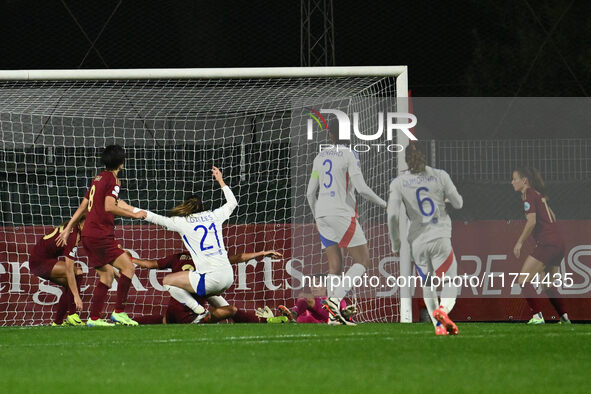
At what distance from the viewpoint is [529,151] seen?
14.4m

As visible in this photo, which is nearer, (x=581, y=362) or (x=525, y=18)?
(x=581, y=362)

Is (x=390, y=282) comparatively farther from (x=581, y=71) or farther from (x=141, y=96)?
(x=581, y=71)

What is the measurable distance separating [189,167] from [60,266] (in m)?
2.65

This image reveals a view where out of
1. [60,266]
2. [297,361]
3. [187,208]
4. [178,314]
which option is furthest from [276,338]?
[60,266]

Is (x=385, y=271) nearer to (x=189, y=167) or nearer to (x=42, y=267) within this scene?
(x=189, y=167)

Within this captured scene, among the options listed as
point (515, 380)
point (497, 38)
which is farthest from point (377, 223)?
point (497, 38)

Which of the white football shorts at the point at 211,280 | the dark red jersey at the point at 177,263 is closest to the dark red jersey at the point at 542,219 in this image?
the white football shorts at the point at 211,280

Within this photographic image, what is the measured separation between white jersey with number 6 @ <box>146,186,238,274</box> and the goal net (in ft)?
5.68

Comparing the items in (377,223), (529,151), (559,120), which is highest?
(559,120)

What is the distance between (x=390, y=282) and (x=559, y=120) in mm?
17184

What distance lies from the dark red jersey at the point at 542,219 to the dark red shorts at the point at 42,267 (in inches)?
195

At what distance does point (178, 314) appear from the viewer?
451 inches

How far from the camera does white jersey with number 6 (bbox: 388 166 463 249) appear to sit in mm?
9195

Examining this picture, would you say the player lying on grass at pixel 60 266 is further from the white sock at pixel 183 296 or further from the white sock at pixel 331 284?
the white sock at pixel 331 284
